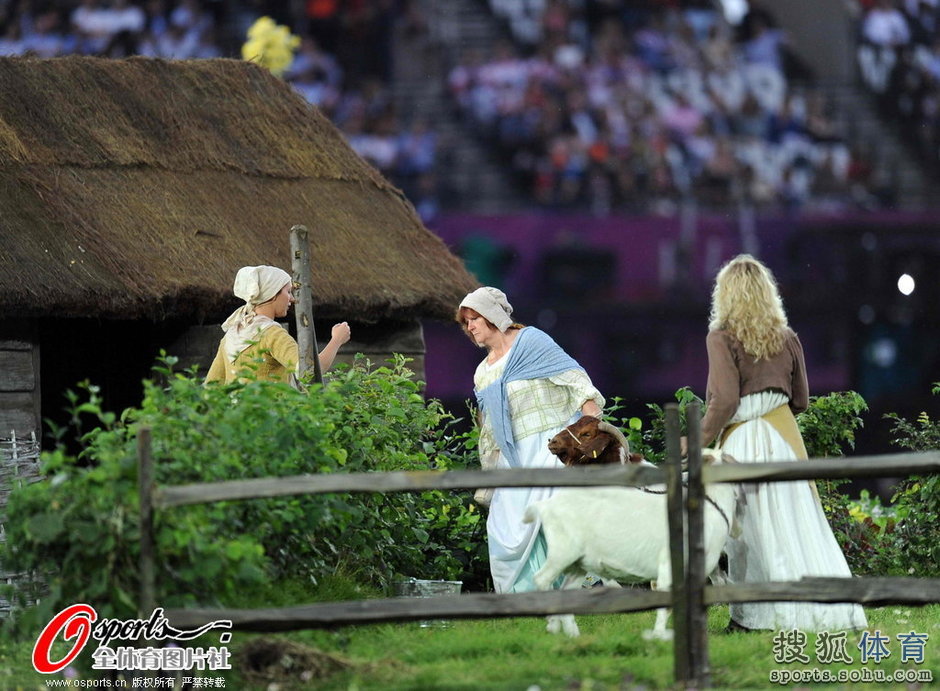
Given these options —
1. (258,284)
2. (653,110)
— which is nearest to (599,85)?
(653,110)

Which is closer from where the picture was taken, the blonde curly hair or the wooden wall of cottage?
the blonde curly hair

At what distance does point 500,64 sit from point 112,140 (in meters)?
10.2

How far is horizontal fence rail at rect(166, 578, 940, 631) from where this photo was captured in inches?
229

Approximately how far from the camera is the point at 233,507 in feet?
20.6

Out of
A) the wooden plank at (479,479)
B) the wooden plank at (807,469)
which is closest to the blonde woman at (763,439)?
the wooden plank at (807,469)

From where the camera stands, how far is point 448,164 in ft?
64.7

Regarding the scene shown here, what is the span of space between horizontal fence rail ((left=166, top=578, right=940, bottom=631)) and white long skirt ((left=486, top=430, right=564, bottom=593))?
1.86 m

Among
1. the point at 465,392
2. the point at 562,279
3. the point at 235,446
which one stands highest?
the point at 562,279

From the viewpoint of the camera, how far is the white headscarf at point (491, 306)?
8000mm

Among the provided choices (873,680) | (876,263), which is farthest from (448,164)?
(873,680)

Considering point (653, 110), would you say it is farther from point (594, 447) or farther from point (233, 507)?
point (233, 507)

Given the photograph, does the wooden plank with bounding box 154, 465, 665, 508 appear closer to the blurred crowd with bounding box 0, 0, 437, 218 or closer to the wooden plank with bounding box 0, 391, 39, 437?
the wooden plank with bounding box 0, 391, 39, 437

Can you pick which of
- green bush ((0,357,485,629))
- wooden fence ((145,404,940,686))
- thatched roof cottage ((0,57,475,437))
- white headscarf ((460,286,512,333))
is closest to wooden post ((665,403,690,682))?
wooden fence ((145,404,940,686))

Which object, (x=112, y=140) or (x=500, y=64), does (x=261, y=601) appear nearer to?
(x=112, y=140)
